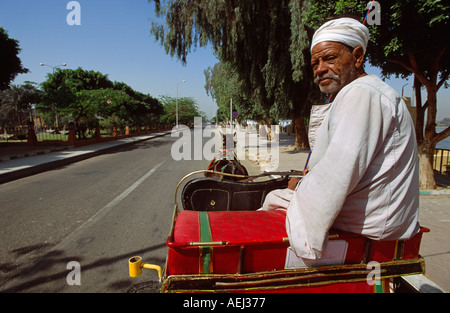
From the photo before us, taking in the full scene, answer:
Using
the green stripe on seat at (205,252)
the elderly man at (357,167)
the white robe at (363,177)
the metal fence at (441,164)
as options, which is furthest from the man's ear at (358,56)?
the metal fence at (441,164)

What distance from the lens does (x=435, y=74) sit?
5344 millimetres

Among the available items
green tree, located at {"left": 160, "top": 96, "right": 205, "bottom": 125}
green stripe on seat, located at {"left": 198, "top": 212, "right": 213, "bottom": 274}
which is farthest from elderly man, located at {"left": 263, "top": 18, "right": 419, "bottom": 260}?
green tree, located at {"left": 160, "top": 96, "right": 205, "bottom": 125}

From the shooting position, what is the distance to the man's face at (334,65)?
1335 mm

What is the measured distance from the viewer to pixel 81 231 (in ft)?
12.5

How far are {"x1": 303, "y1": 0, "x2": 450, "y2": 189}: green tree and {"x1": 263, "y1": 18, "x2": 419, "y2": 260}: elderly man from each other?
2626 millimetres

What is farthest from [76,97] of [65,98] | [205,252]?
[205,252]

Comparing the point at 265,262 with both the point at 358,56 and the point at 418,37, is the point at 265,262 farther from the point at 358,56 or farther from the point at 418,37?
the point at 418,37

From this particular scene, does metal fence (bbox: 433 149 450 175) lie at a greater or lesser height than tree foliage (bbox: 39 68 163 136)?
lesser

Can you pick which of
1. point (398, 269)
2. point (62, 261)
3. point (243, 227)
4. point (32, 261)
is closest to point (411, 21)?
point (398, 269)

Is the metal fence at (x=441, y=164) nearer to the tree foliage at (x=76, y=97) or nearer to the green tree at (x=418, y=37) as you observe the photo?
the green tree at (x=418, y=37)

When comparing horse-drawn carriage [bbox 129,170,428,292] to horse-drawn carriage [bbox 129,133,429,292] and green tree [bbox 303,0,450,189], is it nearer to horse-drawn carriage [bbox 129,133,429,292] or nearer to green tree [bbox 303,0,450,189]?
horse-drawn carriage [bbox 129,133,429,292]

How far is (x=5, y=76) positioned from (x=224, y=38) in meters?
14.6

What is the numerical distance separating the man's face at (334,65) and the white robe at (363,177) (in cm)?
14

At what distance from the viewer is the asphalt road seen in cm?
265
